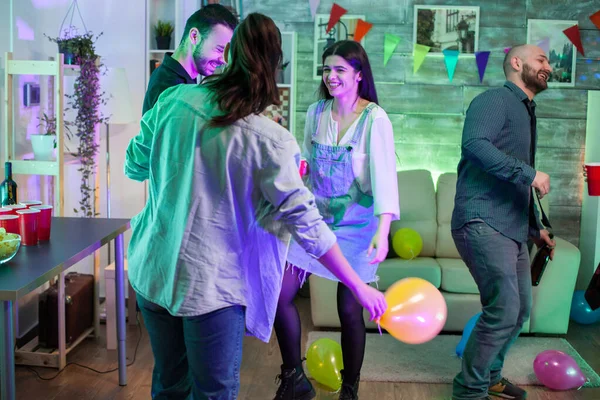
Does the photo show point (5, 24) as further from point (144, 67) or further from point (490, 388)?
point (490, 388)

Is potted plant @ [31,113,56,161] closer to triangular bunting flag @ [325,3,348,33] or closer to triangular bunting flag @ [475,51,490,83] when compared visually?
triangular bunting flag @ [325,3,348,33]

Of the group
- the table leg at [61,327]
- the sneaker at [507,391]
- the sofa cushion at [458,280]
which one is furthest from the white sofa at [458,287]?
the table leg at [61,327]

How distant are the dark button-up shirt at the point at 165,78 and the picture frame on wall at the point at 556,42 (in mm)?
3359

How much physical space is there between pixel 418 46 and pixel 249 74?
3.64 meters

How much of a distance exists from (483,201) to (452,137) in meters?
2.31

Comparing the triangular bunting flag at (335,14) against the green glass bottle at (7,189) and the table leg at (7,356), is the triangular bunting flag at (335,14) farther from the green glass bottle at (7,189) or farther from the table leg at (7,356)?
the table leg at (7,356)

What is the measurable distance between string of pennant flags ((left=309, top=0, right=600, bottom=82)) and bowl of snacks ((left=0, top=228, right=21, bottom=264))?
3.18 meters

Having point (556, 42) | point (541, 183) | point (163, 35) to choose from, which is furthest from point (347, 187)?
point (556, 42)

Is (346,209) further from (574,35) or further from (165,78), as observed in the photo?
(574,35)

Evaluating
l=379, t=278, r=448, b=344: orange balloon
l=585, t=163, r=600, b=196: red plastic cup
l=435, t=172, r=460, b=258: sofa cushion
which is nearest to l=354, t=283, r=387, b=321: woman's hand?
l=379, t=278, r=448, b=344: orange balloon

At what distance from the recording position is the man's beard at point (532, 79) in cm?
291

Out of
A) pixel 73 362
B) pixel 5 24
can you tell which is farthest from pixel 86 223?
pixel 5 24

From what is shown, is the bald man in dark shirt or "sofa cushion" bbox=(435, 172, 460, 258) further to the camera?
"sofa cushion" bbox=(435, 172, 460, 258)

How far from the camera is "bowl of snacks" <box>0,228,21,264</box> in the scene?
2.30 metres
